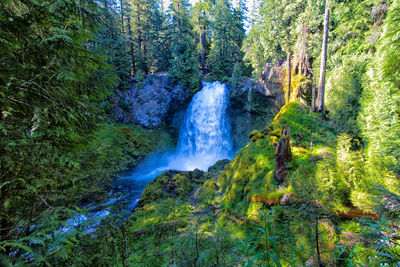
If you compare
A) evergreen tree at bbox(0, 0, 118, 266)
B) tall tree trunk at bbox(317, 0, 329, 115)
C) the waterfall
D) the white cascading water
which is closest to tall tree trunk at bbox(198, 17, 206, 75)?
the white cascading water

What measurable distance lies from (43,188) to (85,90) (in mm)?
1725

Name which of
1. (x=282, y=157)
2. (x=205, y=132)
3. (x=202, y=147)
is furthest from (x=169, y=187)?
(x=205, y=132)

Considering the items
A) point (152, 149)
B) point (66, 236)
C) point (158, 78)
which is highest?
point (158, 78)

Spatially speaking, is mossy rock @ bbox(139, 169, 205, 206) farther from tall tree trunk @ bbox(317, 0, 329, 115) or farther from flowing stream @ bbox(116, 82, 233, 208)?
tall tree trunk @ bbox(317, 0, 329, 115)

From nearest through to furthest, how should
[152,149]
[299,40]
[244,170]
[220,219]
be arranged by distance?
1. [220,219]
2. [244,170]
3. [299,40]
4. [152,149]

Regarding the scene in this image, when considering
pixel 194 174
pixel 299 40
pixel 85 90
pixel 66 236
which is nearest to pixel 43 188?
pixel 66 236

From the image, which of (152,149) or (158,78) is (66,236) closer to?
(152,149)

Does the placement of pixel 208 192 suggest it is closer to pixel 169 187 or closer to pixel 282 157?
pixel 169 187

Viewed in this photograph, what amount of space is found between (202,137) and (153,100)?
26.7 ft

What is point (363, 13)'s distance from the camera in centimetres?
873

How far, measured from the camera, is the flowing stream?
18.7 m

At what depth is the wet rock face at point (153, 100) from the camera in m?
21.7

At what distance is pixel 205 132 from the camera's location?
19.6m

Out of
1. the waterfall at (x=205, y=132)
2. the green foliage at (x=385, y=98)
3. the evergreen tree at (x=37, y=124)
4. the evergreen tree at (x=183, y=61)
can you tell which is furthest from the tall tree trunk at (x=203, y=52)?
the evergreen tree at (x=37, y=124)
